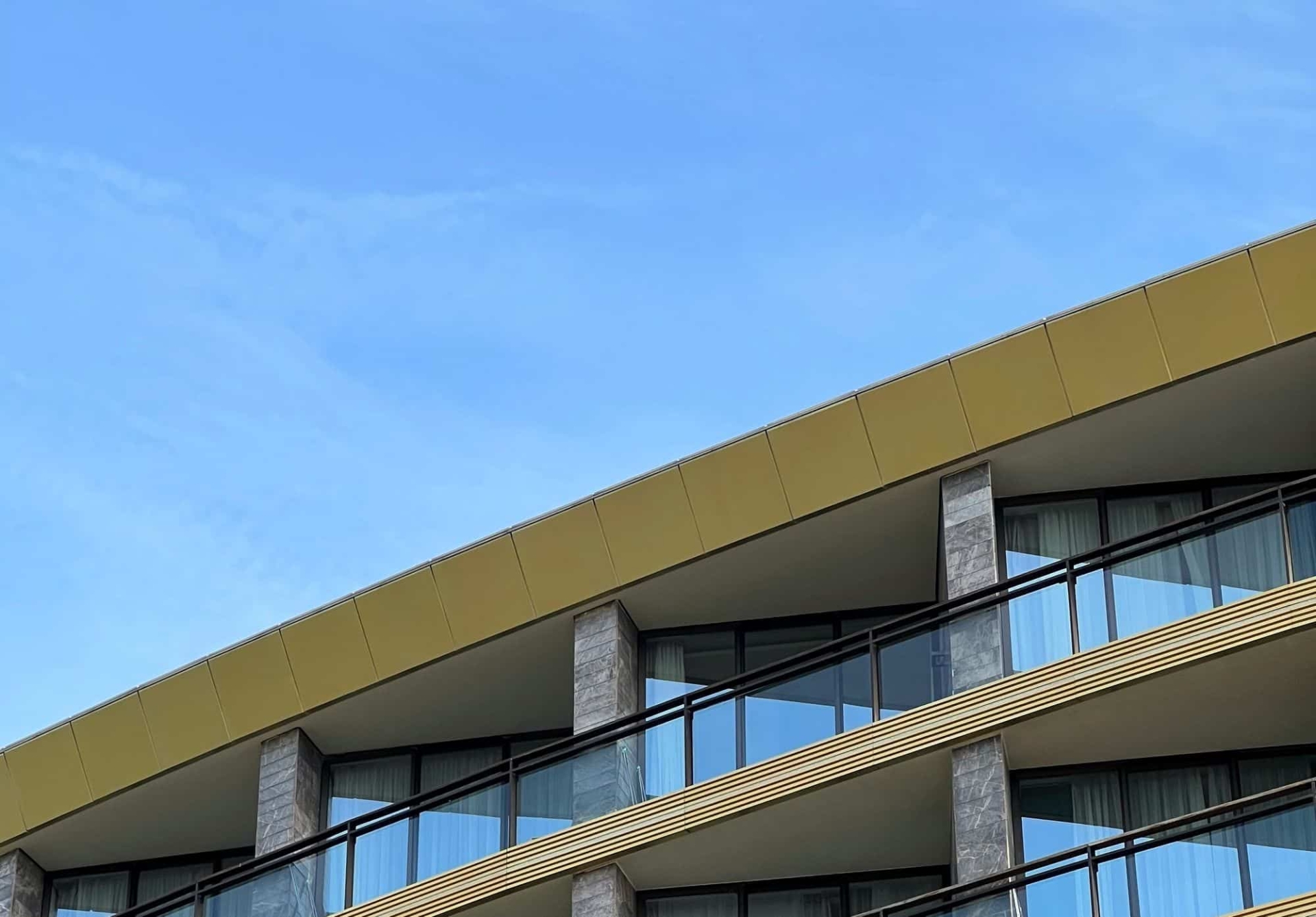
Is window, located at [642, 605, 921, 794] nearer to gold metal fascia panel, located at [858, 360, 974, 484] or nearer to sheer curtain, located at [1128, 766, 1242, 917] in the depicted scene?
gold metal fascia panel, located at [858, 360, 974, 484]

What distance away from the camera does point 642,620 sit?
31.0m

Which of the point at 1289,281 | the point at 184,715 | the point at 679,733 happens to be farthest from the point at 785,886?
the point at 1289,281

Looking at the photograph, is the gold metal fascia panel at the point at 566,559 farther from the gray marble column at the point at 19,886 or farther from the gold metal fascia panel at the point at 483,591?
the gray marble column at the point at 19,886

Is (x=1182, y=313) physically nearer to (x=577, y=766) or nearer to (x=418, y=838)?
(x=577, y=766)

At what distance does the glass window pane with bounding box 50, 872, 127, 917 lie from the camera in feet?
111

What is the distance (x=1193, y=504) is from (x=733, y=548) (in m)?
5.70

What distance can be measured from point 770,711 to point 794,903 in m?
2.31

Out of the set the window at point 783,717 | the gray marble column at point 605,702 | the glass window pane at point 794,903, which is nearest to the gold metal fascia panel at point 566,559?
the gray marble column at point 605,702

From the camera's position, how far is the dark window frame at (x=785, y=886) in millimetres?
28875

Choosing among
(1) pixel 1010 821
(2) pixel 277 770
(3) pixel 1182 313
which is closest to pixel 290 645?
(2) pixel 277 770

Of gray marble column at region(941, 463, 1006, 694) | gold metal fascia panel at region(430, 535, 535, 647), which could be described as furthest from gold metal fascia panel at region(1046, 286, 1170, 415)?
gold metal fascia panel at region(430, 535, 535, 647)

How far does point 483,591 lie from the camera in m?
30.9

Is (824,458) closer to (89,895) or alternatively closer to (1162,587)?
(1162,587)

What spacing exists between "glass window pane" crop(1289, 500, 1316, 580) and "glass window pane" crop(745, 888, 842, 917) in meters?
6.67
